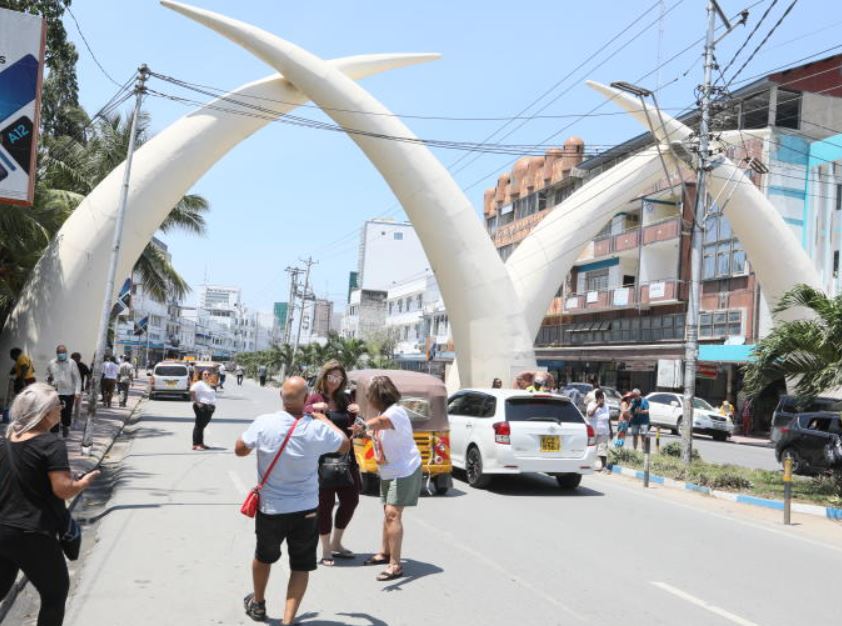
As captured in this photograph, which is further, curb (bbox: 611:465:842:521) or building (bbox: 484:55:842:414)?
building (bbox: 484:55:842:414)

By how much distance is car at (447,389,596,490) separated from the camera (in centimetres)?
1212

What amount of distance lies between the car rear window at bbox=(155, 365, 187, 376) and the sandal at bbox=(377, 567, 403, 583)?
27.9 meters

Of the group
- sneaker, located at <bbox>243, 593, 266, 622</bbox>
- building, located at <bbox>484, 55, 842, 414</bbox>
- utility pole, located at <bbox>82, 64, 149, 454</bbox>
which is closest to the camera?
sneaker, located at <bbox>243, 593, 266, 622</bbox>

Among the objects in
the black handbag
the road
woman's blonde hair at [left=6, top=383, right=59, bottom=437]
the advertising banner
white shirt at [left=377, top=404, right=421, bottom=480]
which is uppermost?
the advertising banner

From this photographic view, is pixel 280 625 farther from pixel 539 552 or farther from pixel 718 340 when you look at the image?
pixel 718 340

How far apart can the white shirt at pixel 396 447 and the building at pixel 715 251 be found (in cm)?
2522

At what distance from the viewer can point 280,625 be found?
17.8 ft

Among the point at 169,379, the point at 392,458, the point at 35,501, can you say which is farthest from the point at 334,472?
the point at 169,379

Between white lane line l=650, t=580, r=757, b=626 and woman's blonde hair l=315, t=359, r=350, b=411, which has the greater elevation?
woman's blonde hair l=315, t=359, r=350, b=411

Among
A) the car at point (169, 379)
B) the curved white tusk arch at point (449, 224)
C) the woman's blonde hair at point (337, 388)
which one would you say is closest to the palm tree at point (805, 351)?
the woman's blonde hair at point (337, 388)

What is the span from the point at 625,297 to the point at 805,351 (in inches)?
1098

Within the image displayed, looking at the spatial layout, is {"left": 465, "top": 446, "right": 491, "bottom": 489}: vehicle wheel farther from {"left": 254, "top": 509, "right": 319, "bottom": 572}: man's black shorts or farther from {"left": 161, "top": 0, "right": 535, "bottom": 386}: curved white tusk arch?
{"left": 161, "top": 0, "right": 535, "bottom": 386}: curved white tusk arch

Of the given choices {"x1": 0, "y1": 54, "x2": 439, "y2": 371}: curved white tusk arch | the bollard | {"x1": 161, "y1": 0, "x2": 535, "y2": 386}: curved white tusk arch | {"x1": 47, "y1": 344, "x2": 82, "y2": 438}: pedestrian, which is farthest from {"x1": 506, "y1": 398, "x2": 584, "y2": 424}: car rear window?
{"x1": 161, "y1": 0, "x2": 535, "y2": 386}: curved white tusk arch

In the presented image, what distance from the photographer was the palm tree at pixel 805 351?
13.3 metres
